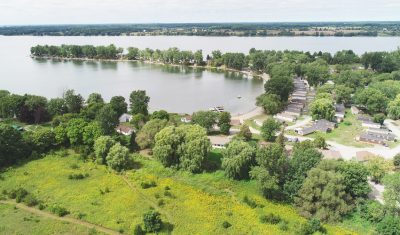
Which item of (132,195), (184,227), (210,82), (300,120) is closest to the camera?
(184,227)

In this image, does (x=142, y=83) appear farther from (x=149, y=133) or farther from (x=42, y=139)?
(x=42, y=139)

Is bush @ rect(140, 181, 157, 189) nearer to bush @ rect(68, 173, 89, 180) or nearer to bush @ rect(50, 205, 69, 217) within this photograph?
bush @ rect(68, 173, 89, 180)

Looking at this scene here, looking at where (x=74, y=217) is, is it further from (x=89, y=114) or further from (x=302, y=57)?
(x=302, y=57)

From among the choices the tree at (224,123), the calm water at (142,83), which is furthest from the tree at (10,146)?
the calm water at (142,83)

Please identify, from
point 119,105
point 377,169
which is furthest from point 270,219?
point 119,105

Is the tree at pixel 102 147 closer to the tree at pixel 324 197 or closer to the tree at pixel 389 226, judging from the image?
the tree at pixel 324 197

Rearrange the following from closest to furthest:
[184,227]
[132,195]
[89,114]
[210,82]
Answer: [184,227] < [132,195] < [89,114] < [210,82]

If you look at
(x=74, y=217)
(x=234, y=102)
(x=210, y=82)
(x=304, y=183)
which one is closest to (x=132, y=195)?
(x=74, y=217)

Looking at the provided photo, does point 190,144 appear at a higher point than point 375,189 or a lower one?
higher

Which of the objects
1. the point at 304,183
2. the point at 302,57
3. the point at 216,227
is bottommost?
the point at 216,227
